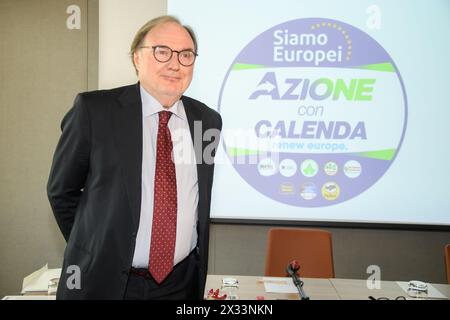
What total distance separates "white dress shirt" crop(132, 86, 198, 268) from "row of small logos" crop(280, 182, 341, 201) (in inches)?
67.5

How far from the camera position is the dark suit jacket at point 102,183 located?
5.33ft

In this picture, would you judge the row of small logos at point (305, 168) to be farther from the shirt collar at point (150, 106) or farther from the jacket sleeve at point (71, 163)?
the jacket sleeve at point (71, 163)

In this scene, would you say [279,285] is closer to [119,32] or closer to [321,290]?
[321,290]

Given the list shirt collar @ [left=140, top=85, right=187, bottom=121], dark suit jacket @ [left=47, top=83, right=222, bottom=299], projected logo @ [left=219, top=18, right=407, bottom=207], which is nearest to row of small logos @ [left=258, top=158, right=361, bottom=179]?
projected logo @ [left=219, top=18, right=407, bottom=207]

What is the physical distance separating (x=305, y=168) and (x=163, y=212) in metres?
1.95

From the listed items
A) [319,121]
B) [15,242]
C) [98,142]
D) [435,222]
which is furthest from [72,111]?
[435,222]

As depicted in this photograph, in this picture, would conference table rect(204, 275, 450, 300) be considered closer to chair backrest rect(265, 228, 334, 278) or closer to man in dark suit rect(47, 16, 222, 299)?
chair backrest rect(265, 228, 334, 278)

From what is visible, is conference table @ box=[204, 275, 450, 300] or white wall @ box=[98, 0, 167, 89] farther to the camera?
white wall @ box=[98, 0, 167, 89]

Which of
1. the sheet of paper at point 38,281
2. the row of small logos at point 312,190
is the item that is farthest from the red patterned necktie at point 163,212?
the row of small logos at point 312,190

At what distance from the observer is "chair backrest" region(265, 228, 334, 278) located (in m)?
2.86

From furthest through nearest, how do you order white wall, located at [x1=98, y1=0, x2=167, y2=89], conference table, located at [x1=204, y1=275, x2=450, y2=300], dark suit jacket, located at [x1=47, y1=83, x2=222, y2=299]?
white wall, located at [x1=98, y1=0, x2=167, y2=89]
conference table, located at [x1=204, y1=275, x2=450, y2=300]
dark suit jacket, located at [x1=47, y1=83, x2=222, y2=299]

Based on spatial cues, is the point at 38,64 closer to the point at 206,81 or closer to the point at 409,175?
the point at 206,81

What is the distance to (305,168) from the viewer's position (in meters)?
3.46

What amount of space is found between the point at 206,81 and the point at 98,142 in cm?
192
